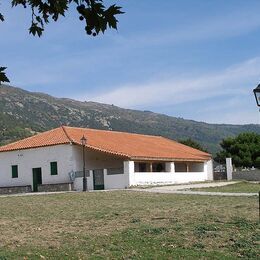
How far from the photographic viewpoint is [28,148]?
40125 millimetres

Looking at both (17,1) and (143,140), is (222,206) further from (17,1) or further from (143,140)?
(143,140)

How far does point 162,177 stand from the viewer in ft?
129

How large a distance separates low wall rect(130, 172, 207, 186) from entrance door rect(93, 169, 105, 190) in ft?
6.34

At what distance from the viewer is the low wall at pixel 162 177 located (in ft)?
119

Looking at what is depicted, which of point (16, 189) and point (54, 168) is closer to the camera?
point (54, 168)

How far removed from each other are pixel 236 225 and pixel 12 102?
5732 inches

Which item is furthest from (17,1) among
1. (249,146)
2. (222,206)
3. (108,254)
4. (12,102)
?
(12,102)

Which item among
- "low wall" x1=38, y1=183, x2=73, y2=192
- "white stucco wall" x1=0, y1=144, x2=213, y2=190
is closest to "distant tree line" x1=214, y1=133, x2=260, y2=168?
"white stucco wall" x1=0, y1=144, x2=213, y2=190

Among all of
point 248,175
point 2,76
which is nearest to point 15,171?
point 248,175

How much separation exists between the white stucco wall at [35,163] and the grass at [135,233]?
19474 millimetres

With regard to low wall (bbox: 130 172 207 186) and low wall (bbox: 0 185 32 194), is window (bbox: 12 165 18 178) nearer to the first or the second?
low wall (bbox: 0 185 32 194)

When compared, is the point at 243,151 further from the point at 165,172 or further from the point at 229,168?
the point at 165,172

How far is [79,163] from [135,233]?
25.4 metres

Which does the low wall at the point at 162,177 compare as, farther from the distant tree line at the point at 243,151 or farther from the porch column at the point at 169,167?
the distant tree line at the point at 243,151
